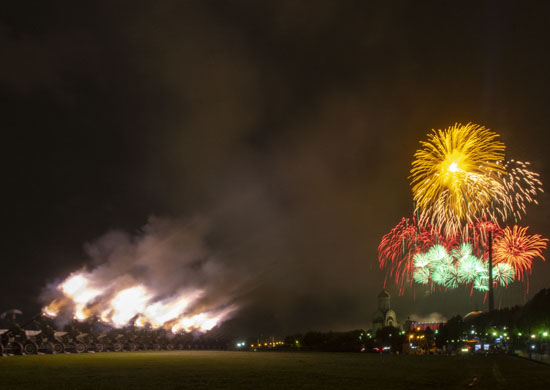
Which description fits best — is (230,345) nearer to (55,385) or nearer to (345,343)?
(345,343)

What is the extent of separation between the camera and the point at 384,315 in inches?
6216

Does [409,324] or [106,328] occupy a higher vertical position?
[106,328]

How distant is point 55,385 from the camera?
48.9 ft

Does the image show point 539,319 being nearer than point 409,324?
Yes

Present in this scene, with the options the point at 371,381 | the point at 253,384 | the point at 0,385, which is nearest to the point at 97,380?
the point at 0,385

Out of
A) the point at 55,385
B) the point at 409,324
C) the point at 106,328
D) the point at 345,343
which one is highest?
the point at 55,385

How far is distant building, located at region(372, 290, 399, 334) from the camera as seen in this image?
15575 centimetres

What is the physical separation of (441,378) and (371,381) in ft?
13.6

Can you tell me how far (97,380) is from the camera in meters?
16.9

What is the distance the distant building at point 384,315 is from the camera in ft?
511

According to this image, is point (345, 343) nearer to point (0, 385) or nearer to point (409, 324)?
point (0, 385)

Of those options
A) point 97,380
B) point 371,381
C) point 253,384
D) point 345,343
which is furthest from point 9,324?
point 345,343

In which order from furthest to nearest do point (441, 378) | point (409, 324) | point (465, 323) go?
point (409, 324)
point (465, 323)
point (441, 378)

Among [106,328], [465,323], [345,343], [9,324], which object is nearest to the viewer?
[9,324]
